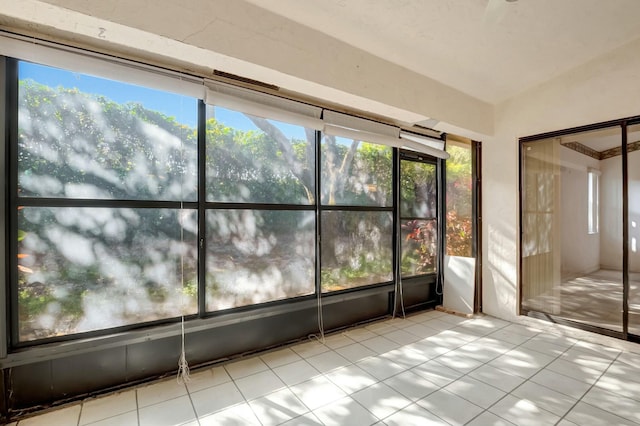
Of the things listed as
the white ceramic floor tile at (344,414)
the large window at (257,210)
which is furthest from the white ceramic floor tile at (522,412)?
the large window at (257,210)

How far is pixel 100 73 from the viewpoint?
6.55 ft

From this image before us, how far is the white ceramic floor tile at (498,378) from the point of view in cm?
229

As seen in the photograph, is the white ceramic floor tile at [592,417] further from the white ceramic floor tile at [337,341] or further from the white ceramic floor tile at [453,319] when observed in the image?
the white ceramic floor tile at [337,341]

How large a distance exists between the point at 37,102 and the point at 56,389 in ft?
6.73

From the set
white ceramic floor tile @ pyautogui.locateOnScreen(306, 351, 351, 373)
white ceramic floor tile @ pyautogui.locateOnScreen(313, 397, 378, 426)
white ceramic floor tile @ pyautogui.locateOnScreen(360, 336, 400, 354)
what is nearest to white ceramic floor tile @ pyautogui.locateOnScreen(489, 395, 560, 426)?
white ceramic floor tile @ pyautogui.locateOnScreen(313, 397, 378, 426)

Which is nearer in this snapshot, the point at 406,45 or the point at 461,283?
the point at 406,45

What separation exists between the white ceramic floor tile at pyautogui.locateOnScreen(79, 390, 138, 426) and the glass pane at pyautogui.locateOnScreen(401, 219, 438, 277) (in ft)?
10.8

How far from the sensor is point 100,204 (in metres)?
2.15

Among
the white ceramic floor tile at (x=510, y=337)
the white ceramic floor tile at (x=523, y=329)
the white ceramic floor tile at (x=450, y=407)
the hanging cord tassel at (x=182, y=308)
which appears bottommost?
the white ceramic floor tile at (x=523, y=329)

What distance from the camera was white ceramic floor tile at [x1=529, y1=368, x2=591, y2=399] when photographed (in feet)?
7.22

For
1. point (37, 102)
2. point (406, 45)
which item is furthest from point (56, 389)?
point (406, 45)

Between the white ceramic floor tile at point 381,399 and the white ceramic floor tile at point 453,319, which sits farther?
the white ceramic floor tile at point 453,319

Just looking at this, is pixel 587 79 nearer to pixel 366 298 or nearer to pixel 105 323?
pixel 366 298

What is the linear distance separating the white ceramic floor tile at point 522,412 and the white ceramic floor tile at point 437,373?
0.38 meters
